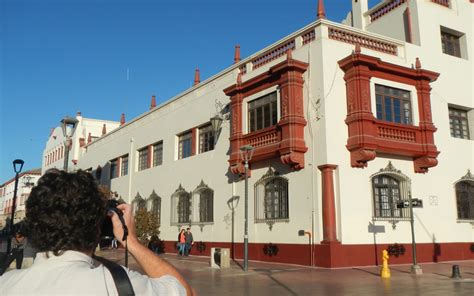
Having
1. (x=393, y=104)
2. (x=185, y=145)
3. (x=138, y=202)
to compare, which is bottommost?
(x=138, y=202)

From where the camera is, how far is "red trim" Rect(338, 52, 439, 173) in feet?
57.1

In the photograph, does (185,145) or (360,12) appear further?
(185,145)

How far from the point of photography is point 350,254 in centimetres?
1680

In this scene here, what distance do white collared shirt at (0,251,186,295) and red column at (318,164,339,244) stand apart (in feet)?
50.8

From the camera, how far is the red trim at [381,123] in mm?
17406

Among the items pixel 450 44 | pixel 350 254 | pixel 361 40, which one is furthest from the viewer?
pixel 450 44

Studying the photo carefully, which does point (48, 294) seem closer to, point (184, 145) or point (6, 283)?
point (6, 283)

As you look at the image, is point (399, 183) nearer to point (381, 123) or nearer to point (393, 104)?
point (381, 123)

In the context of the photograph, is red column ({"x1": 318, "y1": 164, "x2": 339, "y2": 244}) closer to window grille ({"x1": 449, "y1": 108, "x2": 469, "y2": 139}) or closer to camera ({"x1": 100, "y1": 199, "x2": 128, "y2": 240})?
window grille ({"x1": 449, "y1": 108, "x2": 469, "y2": 139})

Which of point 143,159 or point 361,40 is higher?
point 361,40

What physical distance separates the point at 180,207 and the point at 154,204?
3.44m

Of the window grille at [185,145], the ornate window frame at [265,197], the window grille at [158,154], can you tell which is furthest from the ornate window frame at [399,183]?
the window grille at [158,154]

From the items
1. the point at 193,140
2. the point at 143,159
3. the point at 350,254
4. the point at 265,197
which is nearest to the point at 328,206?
the point at 350,254

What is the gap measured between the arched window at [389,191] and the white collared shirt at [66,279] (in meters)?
17.2
